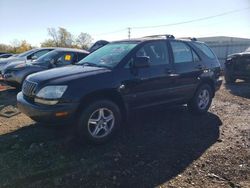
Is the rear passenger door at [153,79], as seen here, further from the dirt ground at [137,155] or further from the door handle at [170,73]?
the dirt ground at [137,155]

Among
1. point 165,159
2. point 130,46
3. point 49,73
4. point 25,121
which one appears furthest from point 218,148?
point 25,121

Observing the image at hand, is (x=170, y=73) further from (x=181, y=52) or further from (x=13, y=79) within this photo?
(x=13, y=79)

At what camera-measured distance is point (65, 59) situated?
916cm

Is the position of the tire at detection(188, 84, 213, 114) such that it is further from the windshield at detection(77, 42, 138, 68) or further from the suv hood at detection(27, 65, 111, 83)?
the suv hood at detection(27, 65, 111, 83)

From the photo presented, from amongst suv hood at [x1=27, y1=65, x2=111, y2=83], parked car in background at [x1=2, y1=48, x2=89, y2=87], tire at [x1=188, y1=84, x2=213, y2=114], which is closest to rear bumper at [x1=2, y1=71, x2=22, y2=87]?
parked car in background at [x1=2, y1=48, x2=89, y2=87]

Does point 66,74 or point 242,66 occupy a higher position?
point 66,74

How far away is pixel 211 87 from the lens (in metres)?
6.45

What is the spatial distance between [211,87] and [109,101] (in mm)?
3204

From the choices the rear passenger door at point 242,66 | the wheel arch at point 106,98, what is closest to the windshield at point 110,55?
the wheel arch at point 106,98

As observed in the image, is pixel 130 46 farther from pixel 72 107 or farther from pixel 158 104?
pixel 72 107

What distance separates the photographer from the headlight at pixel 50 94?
12.7ft

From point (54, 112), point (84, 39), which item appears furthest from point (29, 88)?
point (84, 39)

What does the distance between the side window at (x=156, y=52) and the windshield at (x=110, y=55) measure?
0.22 metres

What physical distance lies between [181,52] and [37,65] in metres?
5.26
